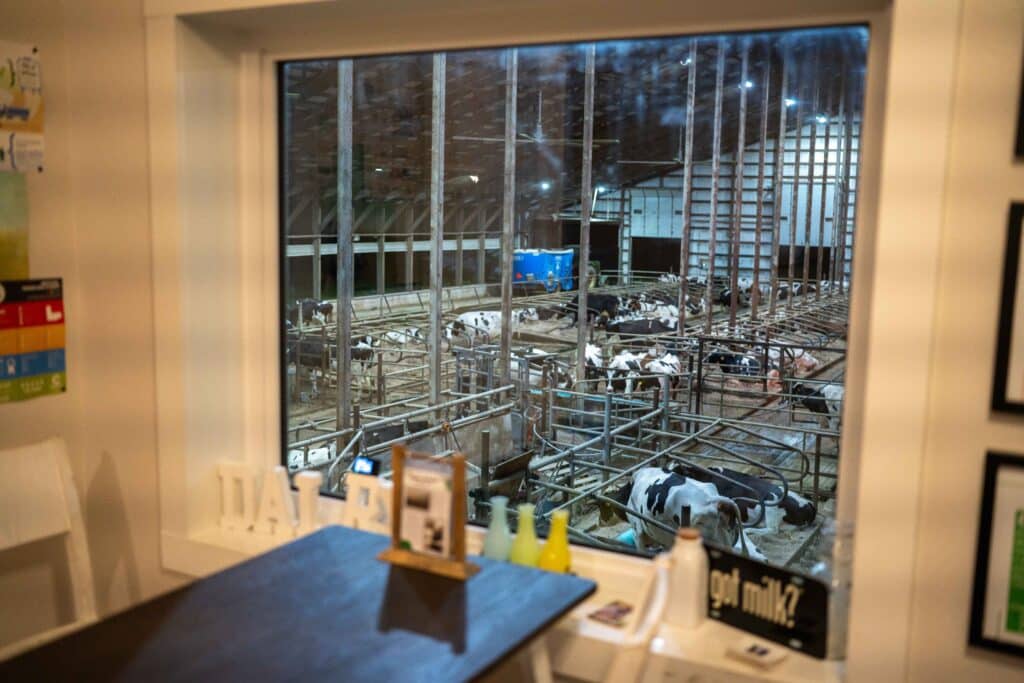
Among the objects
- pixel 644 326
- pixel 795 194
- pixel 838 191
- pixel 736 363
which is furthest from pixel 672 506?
pixel 838 191

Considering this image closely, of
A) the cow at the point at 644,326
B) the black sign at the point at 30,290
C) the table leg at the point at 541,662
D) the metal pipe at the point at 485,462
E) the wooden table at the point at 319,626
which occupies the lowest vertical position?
the metal pipe at the point at 485,462

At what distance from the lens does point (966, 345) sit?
1101 millimetres

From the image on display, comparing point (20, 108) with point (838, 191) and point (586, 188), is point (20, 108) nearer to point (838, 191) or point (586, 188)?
point (586, 188)

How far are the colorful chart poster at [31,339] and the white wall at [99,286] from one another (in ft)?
0.08

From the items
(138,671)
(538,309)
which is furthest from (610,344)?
(138,671)

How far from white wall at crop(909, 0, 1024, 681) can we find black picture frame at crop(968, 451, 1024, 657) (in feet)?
0.04

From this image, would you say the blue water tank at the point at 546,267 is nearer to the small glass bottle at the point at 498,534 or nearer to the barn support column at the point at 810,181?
the barn support column at the point at 810,181

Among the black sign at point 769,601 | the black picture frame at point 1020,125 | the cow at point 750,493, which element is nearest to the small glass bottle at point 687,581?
the black sign at point 769,601

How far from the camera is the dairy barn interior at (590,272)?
1.85m

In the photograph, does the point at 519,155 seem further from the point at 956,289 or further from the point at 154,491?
the point at 956,289

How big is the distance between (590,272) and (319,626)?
1.40m

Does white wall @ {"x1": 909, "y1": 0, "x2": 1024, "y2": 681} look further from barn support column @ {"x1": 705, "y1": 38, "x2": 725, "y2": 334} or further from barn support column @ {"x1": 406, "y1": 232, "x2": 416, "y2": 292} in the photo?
barn support column @ {"x1": 406, "y1": 232, "x2": 416, "y2": 292}

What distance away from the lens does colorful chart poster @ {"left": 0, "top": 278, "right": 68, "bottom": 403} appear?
1.63 metres

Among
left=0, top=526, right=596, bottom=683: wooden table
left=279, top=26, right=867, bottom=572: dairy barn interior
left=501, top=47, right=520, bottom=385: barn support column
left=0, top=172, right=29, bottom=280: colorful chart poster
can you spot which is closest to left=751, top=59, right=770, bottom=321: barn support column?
left=279, top=26, right=867, bottom=572: dairy barn interior
